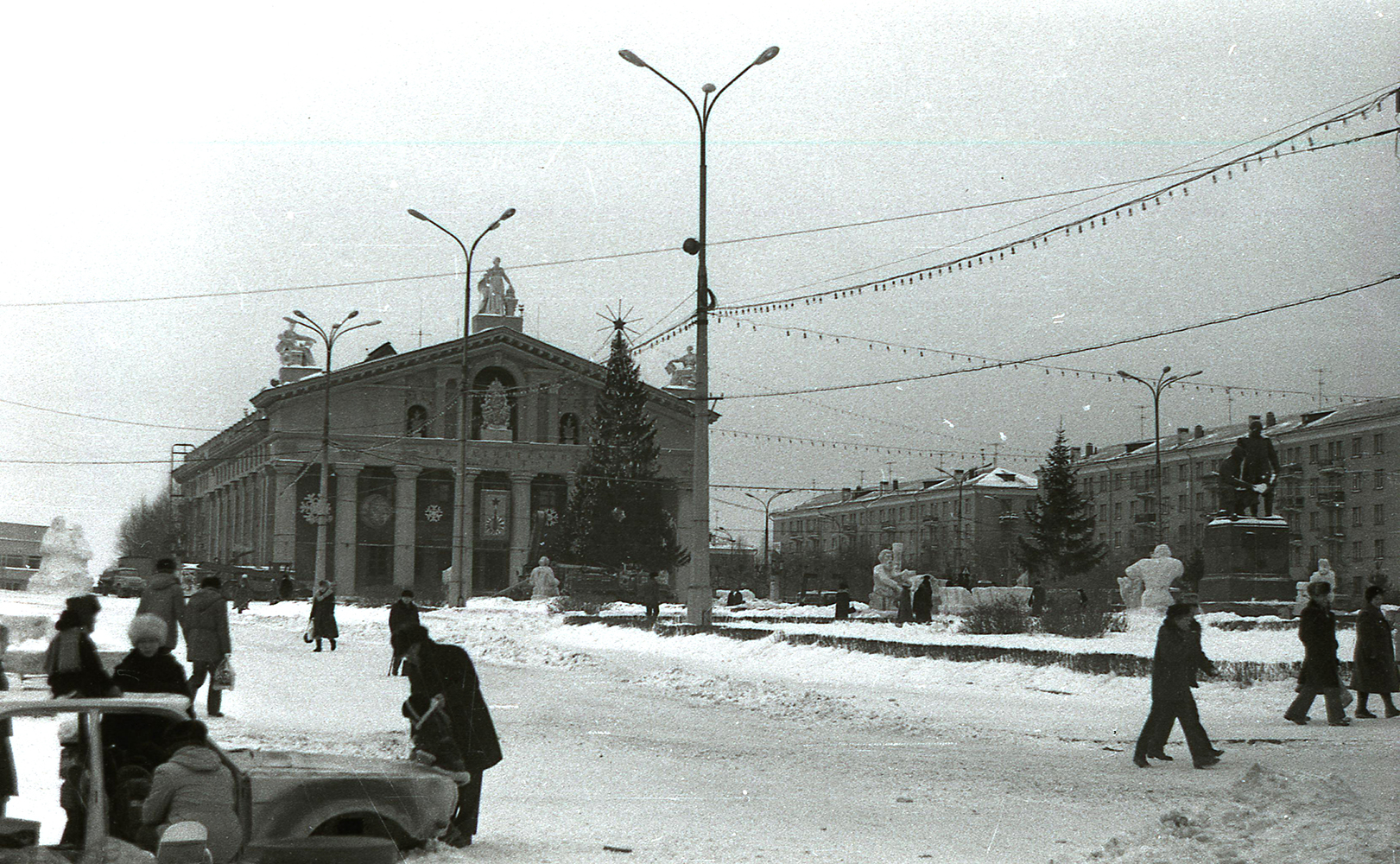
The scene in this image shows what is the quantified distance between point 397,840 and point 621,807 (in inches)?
120

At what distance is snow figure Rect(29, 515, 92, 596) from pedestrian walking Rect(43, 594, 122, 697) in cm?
1051

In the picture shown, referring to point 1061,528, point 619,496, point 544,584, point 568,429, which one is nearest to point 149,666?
point 544,584

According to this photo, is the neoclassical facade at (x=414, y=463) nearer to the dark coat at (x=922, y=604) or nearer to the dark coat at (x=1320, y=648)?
the dark coat at (x=922, y=604)

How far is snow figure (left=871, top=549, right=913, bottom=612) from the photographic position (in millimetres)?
36625

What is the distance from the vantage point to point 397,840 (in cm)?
659

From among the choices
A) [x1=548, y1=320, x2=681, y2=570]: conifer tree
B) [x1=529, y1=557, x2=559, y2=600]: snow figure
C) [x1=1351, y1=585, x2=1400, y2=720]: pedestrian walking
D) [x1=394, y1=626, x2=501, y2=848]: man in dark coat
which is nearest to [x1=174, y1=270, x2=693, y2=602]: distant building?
[x1=548, y1=320, x2=681, y2=570]: conifer tree

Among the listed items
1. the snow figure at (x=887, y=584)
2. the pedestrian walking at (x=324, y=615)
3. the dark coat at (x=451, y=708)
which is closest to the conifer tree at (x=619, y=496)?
the snow figure at (x=887, y=584)

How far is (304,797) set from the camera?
5887 millimetres

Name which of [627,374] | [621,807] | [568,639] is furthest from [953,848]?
[627,374]

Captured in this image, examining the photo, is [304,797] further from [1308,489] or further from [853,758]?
[1308,489]

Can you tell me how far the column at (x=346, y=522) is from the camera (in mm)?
75000

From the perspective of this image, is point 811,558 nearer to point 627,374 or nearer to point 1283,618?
point 627,374

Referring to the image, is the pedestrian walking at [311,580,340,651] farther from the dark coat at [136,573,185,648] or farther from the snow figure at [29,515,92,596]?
the dark coat at [136,573,185,648]

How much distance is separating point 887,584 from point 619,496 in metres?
30.7
